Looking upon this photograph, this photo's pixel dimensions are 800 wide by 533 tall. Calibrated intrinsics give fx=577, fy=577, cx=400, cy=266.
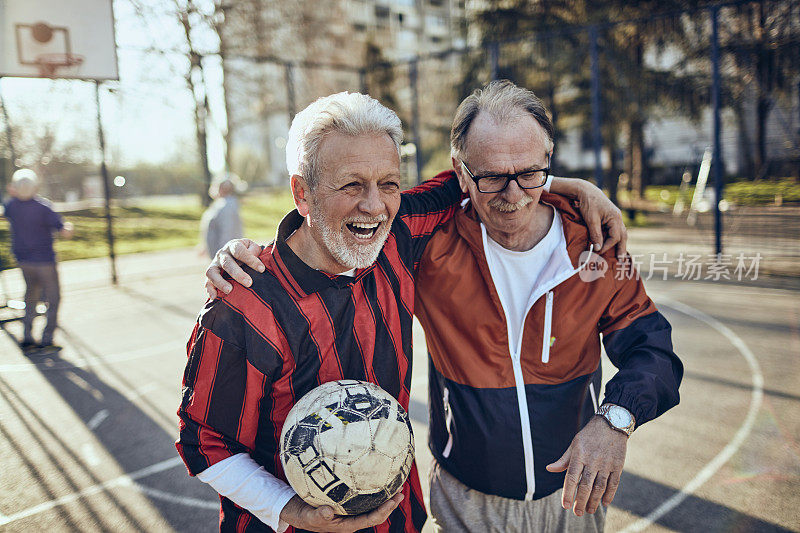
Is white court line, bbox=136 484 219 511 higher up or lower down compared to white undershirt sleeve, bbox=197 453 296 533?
lower down

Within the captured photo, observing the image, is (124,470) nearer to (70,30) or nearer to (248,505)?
(248,505)

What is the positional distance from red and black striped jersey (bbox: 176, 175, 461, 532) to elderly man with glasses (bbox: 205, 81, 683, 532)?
0.24 m

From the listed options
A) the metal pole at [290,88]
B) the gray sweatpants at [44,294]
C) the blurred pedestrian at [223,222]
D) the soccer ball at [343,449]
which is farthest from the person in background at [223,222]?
the soccer ball at [343,449]

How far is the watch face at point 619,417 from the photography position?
1.87 meters

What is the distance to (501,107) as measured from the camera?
7.38 ft

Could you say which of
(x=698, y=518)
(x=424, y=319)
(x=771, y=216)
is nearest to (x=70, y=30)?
(x=424, y=319)

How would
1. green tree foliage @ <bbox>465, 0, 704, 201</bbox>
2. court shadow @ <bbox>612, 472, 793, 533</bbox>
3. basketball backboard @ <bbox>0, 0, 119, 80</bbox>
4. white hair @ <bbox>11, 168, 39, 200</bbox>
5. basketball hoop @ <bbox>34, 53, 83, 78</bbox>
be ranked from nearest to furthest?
court shadow @ <bbox>612, 472, 793, 533</bbox> < white hair @ <bbox>11, 168, 39, 200</bbox> < basketball backboard @ <bbox>0, 0, 119, 80</bbox> < basketball hoop @ <bbox>34, 53, 83, 78</bbox> < green tree foliage @ <bbox>465, 0, 704, 201</bbox>

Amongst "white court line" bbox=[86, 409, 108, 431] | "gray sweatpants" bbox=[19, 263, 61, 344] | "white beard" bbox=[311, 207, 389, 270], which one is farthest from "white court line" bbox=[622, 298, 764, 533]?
"gray sweatpants" bbox=[19, 263, 61, 344]

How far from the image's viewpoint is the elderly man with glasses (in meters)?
2.23

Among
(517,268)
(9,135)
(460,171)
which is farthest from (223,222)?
(517,268)

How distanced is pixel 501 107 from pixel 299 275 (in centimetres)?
102

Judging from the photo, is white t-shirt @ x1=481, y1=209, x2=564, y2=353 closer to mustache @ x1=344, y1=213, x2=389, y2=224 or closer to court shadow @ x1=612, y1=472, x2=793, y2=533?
mustache @ x1=344, y1=213, x2=389, y2=224

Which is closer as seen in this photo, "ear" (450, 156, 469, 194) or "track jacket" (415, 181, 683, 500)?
"track jacket" (415, 181, 683, 500)

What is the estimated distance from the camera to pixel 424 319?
99.3 inches
